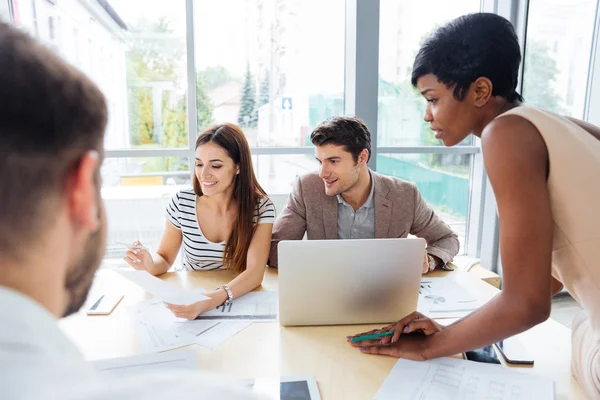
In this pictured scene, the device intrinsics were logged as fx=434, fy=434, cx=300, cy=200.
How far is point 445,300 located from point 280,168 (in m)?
2.21

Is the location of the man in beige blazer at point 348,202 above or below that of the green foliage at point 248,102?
below

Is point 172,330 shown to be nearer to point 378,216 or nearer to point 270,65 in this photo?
point 378,216

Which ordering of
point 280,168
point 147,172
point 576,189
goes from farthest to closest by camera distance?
point 280,168 < point 147,172 < point 576,189

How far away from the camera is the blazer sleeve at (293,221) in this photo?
2.03 m

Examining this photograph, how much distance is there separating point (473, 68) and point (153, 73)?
2.75 metres

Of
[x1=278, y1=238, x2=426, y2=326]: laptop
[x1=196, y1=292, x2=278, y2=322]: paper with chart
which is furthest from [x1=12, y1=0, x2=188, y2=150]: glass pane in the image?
[x1=278, y1=238, x2=426, y2=326]: laptop

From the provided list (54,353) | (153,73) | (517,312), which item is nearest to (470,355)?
(517,312)

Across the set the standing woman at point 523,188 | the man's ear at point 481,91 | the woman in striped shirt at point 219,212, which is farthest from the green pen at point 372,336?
the woman in striped shirt at point 219,212

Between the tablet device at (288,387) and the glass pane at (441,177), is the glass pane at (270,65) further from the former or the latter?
the tablet device at (288,387)

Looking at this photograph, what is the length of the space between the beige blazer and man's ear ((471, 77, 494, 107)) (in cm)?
108

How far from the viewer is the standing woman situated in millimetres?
831

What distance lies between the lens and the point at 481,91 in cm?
99

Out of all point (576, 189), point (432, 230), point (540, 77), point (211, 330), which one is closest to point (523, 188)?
point (576, 189)

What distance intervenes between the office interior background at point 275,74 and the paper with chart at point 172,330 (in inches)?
83.2
